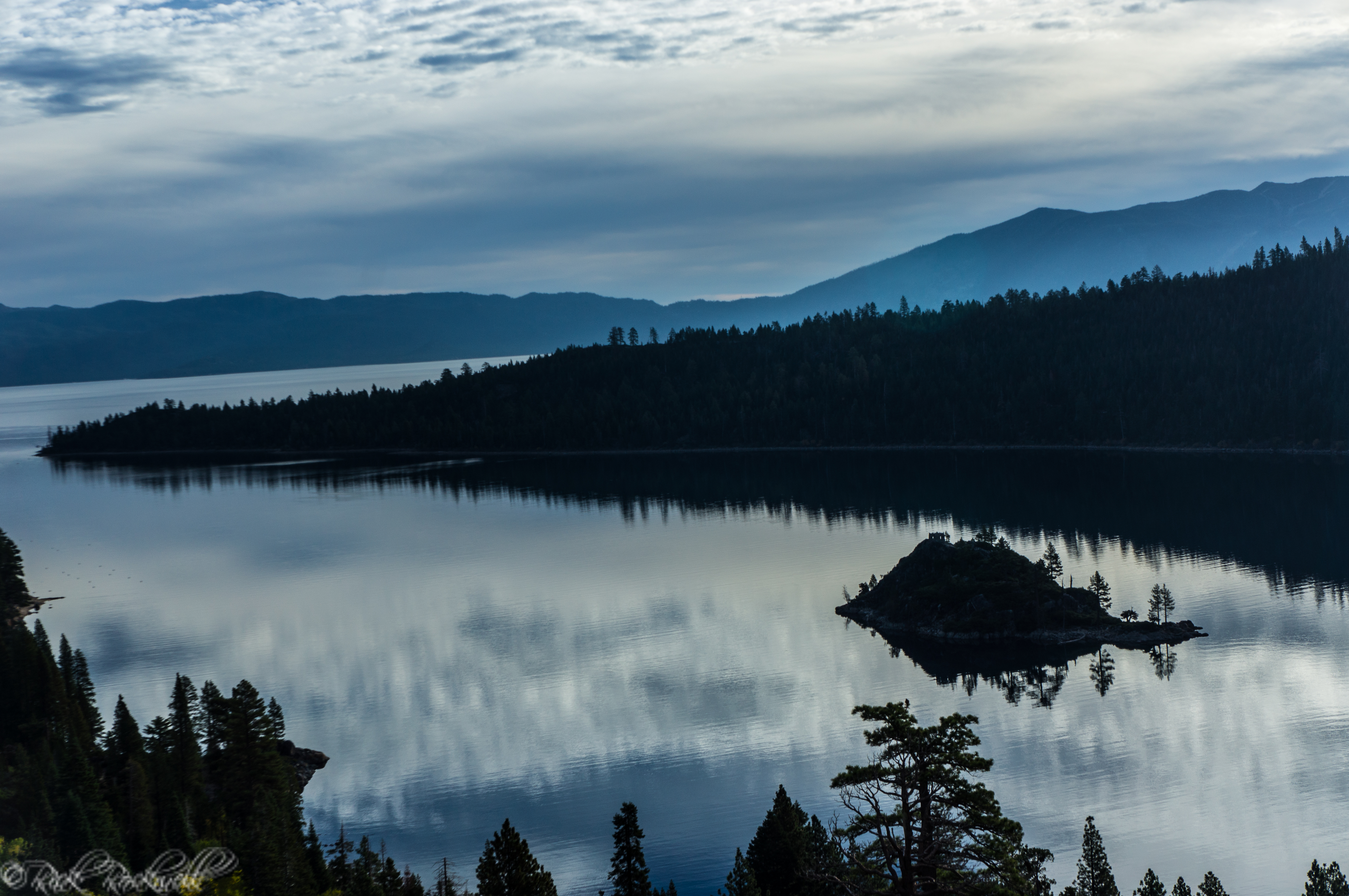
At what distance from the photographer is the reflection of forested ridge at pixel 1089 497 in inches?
4503

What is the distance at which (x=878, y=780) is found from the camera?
26.1 metres

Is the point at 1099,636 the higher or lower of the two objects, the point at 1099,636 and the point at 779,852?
the lower

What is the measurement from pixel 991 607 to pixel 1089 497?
70310 mm

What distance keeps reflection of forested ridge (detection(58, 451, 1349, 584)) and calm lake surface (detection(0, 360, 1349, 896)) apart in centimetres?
84

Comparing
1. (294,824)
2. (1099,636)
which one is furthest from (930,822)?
(1099,636)

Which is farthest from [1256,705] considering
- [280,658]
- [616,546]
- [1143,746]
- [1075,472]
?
[1075,472]

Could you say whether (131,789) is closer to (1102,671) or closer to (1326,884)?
(1326,884)

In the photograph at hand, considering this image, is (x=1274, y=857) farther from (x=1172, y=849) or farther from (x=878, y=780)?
(x=878, y=780)

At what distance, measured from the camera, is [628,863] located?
41406 millimetres

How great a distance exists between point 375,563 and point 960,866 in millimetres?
108714

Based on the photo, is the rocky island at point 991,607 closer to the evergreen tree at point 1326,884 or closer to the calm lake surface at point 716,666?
the calm lake surface at point 716,666

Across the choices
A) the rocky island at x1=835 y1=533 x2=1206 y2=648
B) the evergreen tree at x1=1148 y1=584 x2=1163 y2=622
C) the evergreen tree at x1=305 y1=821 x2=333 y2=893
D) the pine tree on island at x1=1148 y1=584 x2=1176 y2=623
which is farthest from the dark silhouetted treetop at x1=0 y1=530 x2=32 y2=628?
the pine tree on island at x1=1148 y1=584 x2=1176 y2=623

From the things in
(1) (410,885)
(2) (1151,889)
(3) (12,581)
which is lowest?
(2) (1151,889)

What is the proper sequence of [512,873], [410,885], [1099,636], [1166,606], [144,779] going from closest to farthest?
[512,873] → [410,885] → [144,779] → [1099,636] → [1166,606]
